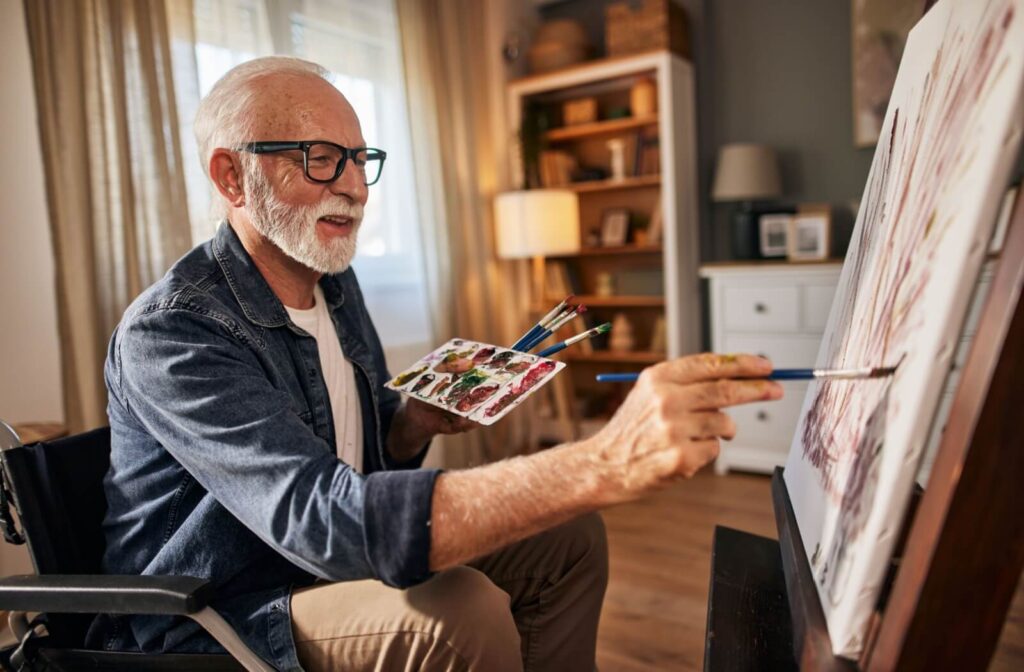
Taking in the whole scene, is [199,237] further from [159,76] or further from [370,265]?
[370,265]

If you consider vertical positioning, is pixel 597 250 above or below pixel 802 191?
below

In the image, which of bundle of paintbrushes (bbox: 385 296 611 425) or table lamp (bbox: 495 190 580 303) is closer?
bundle of paintbrushes (bbox: 385 296 611 425)

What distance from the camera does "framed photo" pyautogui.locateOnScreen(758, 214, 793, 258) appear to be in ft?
10.4

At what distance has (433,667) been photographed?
925mm

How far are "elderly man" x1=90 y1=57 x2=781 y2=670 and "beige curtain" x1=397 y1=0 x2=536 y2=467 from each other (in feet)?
6.31

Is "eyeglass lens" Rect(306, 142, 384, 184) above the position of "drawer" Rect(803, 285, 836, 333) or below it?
above

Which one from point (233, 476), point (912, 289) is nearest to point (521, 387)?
point (233, 476)

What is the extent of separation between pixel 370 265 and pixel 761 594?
2.53 metres

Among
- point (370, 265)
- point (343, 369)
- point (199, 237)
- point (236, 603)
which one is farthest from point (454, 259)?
point (236, 603)

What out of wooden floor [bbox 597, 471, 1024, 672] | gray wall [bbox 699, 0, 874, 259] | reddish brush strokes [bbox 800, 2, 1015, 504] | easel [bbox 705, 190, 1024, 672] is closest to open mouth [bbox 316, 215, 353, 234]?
reddish brush strokes [bbox 800, 2, 1015, 504]

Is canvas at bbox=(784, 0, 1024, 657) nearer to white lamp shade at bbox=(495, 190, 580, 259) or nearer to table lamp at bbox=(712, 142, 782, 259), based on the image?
table lamp at bbox=(712, 142, 782, 259)

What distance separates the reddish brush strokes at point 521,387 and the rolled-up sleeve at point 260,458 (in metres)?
0.14

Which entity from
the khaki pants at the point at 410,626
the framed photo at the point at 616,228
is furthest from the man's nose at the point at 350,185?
the framed photo at the point at 616,228

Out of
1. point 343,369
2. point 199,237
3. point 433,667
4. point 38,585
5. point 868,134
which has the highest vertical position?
point 868,134
